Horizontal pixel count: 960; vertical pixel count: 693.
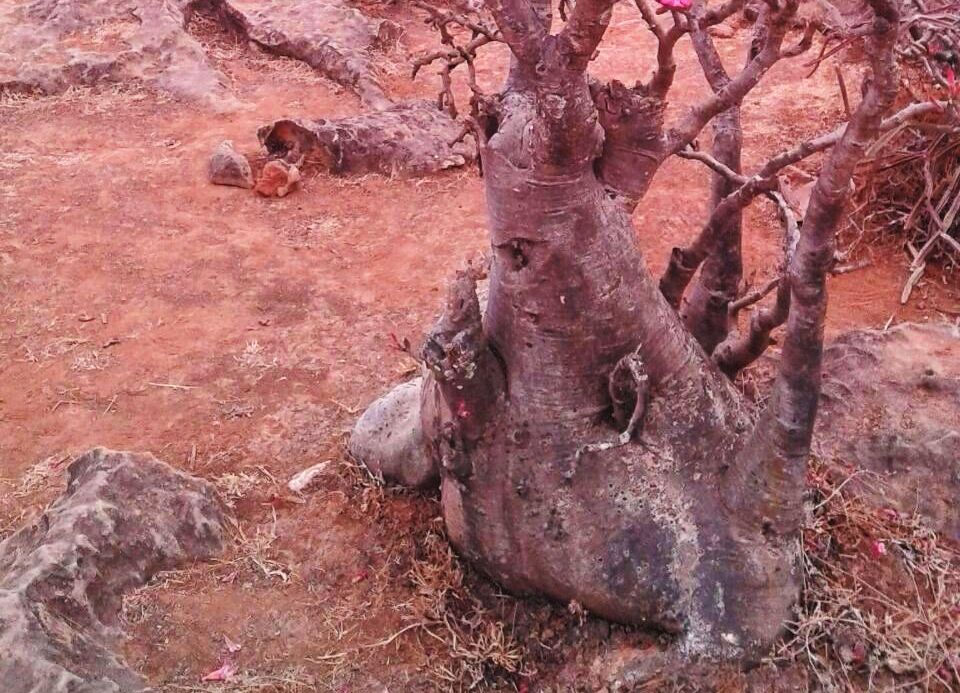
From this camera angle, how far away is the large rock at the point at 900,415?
2582 mm

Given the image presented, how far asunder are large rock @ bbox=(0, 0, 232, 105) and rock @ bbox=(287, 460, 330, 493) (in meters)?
4.23

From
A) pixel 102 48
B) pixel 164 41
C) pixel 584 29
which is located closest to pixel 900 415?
pixel 584 29

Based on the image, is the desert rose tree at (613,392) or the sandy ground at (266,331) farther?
the sandy ground at (266,331)

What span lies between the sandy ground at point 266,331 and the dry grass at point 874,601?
48cm

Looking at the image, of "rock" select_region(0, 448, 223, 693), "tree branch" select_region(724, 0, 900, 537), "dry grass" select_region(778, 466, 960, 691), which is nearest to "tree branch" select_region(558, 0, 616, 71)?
"tree branch" select_region(724, 0, 900, 537)

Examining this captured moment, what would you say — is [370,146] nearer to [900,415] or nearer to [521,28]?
[900,415]

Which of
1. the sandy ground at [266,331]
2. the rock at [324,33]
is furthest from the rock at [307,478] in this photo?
the rock at [324,33]

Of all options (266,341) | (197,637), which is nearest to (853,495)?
(197,637)

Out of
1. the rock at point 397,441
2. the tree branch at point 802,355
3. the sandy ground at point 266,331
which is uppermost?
the tree branch at point 802,355

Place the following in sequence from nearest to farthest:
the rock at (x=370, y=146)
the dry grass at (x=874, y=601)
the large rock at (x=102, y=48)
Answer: the dry grass at (x=874, y=601), the rock at (x=370, y=146), the large rock at (x=102, y=48)

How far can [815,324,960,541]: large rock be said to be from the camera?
2.58 metres

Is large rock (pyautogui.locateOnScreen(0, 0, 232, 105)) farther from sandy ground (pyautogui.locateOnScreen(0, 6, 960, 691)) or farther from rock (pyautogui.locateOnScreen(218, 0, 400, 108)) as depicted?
rock (pyautogui.locateOnScreen(218, 0, 400, 108))

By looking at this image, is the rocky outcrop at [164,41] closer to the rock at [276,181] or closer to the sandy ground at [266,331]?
the sandy ground at [266,331]

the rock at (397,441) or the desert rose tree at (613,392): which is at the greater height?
the desert rose tree at (613,392)
